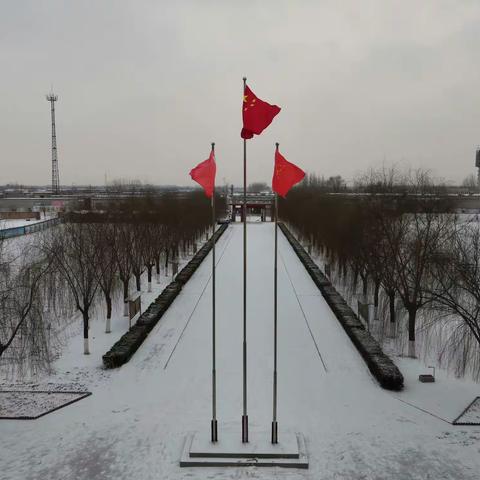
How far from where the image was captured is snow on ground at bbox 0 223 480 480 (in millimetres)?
8852

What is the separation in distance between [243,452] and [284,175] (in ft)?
18.1

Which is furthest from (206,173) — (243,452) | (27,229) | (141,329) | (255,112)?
(27,229)

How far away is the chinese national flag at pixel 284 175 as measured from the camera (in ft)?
30.7

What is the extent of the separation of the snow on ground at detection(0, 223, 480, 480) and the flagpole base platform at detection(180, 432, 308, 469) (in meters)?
0.17

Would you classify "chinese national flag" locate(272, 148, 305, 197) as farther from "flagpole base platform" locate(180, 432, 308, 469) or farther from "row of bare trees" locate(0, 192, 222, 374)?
"row of bare trees" locate(0, 192, 222, 374)

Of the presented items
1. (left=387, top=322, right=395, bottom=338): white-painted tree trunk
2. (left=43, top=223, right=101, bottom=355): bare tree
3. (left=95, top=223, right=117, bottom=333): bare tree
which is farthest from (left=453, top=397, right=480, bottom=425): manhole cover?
(left=95, top=223, right=117, bottom=333): bare tree

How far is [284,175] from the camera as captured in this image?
Answer: 936 centimetres

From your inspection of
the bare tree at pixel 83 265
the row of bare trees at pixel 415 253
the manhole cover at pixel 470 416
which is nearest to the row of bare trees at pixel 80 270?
the bare tree at pixel 83 265

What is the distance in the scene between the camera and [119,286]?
810 inches

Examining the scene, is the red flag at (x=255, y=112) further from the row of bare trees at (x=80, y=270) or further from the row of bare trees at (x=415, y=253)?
the row of bare trees at (x=80, y=270)

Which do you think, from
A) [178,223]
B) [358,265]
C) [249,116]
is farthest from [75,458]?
[178,223]

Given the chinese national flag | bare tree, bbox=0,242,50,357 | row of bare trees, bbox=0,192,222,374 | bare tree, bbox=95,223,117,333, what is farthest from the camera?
bare tree, bbox=95,223,117,333

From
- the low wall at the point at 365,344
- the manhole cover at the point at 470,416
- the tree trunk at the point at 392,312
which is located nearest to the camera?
the manhole cover at the point at 470,416

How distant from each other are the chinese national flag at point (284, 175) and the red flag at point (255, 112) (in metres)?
0.77
